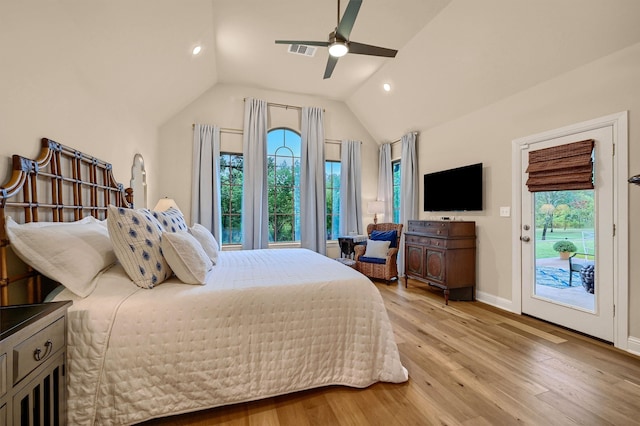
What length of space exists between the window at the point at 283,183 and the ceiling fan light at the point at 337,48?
8.63 feet

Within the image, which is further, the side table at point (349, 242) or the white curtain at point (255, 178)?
the side table at point (349, 242)

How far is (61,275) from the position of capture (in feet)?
4.33

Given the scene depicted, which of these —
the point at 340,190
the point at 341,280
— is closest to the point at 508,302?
the point at 341,280

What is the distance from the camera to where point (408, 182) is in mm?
4551

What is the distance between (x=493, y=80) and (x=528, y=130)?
0.70 m

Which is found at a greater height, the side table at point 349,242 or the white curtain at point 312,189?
the white curtain at point 312,189

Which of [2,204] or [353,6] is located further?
[353,6]

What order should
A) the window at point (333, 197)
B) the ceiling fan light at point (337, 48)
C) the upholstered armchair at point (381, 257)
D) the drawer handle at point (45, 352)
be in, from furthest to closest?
the window at point (333, 197) < the upholstered armchair at point (381, 257) < the ceiling fan light at point (337, 48) < the drawer handle at point (45, 352)

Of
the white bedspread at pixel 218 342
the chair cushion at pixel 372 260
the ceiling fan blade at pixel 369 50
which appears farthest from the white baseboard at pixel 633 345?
the ceiling fan blade at pixel 369 50

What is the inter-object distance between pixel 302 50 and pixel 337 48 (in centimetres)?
152

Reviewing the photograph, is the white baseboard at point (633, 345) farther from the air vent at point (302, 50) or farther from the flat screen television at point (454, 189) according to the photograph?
the air vent at point (302, 50)

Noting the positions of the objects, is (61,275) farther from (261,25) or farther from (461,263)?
(461,263)

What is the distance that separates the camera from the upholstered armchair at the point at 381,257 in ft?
13.8

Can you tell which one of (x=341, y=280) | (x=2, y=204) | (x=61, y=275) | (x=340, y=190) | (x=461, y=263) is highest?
(x=340, y=190)
